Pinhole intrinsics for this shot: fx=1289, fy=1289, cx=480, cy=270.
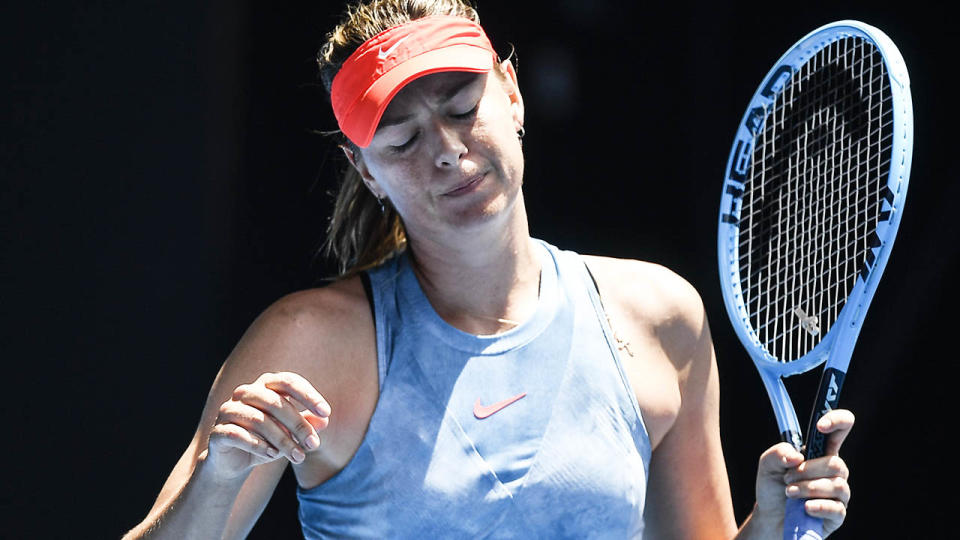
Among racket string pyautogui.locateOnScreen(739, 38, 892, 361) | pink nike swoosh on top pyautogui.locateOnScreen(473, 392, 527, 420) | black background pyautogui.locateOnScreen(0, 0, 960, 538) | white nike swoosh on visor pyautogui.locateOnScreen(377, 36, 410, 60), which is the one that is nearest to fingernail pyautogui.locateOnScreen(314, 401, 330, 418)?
pink nike swoosh on top pyautogui.locateOnScreen(473, 392, 527, 420)

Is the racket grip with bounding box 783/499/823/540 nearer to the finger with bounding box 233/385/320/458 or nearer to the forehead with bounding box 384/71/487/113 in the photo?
the finger with bounding box 233/385/320/458

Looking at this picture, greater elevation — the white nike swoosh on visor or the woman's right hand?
the white nike swoosh on visor

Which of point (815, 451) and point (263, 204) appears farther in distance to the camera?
point (263, 204)

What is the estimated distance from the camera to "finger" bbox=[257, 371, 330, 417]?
5.67ft

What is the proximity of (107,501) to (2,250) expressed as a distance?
0.59 metres

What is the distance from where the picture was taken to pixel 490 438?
2068 mm

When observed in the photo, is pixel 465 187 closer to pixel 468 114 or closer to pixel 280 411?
pixel 468 114

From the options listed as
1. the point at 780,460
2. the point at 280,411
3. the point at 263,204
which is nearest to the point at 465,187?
the point at 280,411

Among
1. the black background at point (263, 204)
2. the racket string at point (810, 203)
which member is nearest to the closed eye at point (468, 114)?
the racket string at point (810, 203)

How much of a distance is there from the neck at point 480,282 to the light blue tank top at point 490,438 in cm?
4

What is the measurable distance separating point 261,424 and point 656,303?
2.77ft

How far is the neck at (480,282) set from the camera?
219cm

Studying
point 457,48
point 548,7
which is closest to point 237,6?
point 548,7

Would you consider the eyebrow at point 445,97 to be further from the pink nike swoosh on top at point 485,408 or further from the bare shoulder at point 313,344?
the pink nike swoosh on top at point 485,408
